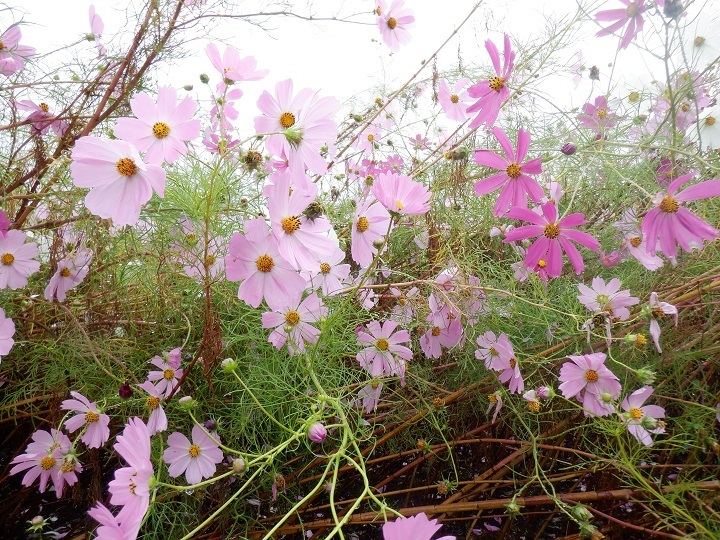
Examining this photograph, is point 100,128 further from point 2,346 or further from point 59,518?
point 59,518

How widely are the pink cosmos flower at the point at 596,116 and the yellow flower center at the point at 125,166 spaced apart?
0.66m

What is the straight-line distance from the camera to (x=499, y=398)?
60 cm

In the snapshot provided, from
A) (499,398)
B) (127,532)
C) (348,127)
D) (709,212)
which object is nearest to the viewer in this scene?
(127,532)

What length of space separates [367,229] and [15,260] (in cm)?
38

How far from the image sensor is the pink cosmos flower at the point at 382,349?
0.61 m

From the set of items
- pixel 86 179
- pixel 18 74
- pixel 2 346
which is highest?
pixel 18 74

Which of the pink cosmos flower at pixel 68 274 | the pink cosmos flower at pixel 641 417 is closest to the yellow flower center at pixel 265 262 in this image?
the pink cosmos flower at pixel 68 274

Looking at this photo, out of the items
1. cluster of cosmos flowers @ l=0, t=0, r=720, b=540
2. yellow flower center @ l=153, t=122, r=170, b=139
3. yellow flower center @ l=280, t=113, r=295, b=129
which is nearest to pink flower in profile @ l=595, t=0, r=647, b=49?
cluster of cosmos flowers @ l=0, t=0, r=720, b=540

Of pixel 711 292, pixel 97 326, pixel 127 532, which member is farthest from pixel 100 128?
pixel 711 292

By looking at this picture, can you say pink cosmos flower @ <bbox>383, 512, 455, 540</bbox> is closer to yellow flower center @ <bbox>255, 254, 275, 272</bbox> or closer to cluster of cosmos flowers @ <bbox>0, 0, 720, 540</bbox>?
cluster of cosmos flowers @ <bbox>0, 0, 720, 540</bbox>

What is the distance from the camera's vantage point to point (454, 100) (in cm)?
86

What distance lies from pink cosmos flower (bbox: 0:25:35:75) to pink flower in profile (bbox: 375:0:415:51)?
0.46 metres

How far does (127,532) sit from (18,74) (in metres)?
0.59

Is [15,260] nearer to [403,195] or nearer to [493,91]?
[403,195]
